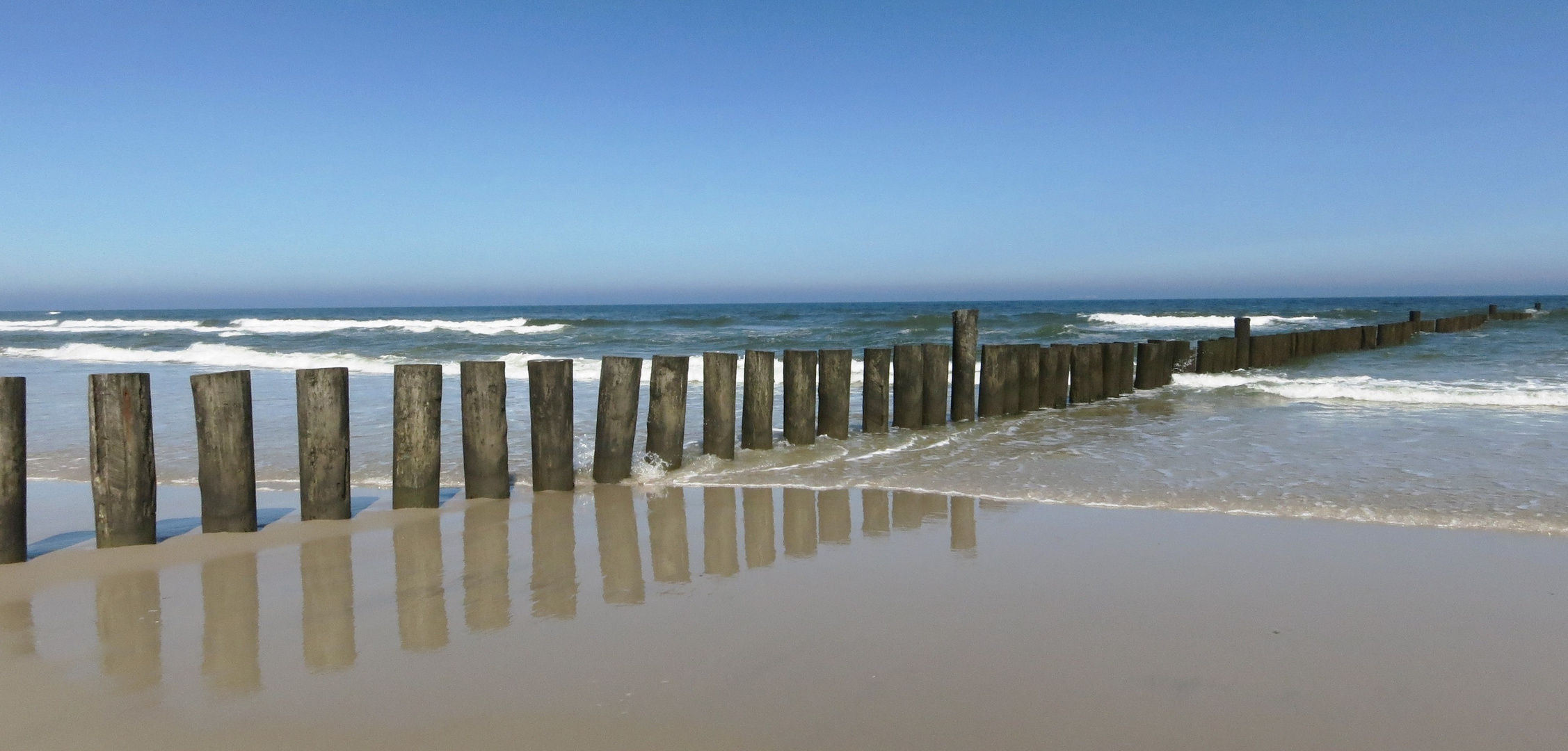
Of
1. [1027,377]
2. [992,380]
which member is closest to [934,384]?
[992,380]

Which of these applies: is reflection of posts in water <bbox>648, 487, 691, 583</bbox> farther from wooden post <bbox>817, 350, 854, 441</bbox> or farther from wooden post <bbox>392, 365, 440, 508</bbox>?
wooden post <bbox>817, 350, 854, 441</bbox>

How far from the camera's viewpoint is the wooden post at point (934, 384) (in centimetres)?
893

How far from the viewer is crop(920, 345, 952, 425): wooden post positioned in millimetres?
8930

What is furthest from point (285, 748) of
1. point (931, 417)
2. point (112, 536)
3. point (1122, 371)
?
point (1122, 371)

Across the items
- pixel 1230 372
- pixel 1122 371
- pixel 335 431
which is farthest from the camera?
pixel 1230 372

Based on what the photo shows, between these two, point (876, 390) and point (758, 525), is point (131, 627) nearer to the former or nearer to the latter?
point (758, 525)

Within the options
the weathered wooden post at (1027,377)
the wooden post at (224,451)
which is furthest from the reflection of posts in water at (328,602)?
the weathered wooden post at (1027,377)

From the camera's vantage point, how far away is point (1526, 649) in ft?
10.6

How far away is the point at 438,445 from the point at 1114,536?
13.4 feet

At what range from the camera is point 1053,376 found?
1052 centimetres

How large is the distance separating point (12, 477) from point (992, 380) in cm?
811

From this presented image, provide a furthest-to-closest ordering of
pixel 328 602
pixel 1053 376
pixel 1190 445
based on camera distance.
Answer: pixel 1053 376 → pixel 1190 445 → pixel 328 602

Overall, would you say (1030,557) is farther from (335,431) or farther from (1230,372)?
(1230,372)

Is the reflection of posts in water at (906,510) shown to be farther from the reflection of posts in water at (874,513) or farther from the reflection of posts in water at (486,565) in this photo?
the reflection of posts in water at (486,565)
